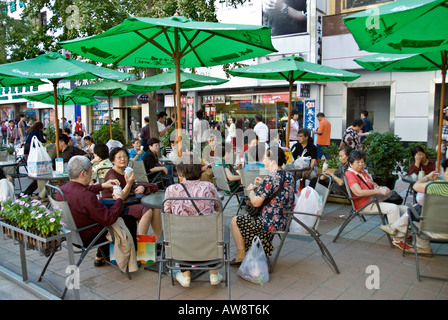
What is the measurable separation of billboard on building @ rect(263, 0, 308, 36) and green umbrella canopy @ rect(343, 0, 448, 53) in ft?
34.8

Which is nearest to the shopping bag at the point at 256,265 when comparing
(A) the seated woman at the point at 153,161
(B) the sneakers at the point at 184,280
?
(B) the sneakers at the point at 184,280

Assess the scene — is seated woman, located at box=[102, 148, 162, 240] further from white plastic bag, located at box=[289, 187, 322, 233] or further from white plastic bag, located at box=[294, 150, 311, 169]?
white plastic bag, located at box=[294, 150, 311, 169]

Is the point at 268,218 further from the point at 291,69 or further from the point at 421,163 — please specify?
the point at 421,163

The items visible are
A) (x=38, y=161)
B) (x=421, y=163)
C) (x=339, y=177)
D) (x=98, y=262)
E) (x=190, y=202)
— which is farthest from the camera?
(x=421, y=163)

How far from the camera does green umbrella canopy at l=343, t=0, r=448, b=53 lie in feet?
11.4

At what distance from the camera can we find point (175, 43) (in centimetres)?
436

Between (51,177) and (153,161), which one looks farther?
(153,161)

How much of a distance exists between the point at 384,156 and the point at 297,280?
4209mm

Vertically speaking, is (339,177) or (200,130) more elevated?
(200,130)

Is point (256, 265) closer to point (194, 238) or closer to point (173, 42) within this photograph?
point (194, 238)

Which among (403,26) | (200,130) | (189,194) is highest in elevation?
(403,26)

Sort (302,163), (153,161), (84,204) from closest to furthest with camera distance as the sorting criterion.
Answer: (84,204) < (302,163) < (153,161)

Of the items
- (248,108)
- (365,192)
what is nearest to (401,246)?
(365,192)
